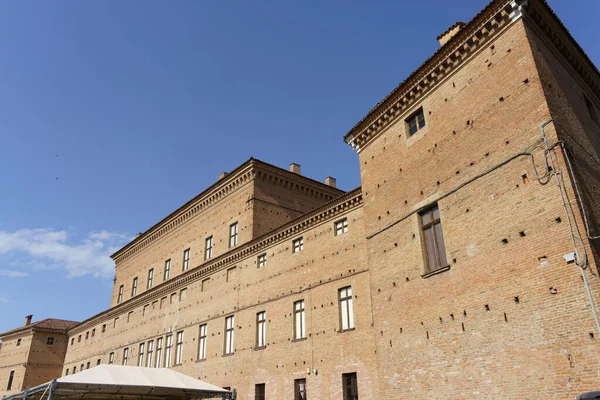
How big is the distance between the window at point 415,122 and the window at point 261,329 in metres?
10.7

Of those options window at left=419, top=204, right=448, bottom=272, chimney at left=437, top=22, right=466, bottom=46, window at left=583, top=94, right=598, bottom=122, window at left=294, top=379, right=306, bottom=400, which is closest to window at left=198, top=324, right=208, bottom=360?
window at left=294, top=379, right=306, bottom=400

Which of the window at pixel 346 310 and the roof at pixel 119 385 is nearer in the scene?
the roof at pixel 119 385

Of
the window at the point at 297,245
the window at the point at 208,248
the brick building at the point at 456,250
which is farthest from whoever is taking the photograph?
the window at the point at 208,248

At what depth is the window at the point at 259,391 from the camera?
1956 centimetres

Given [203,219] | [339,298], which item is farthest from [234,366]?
[203,219]

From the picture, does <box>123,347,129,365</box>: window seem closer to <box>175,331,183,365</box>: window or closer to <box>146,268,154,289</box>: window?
<box>146,268,154,289</box>: window

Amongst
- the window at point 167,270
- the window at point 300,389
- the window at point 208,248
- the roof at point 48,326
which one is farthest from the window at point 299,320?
the roof at point 48,326

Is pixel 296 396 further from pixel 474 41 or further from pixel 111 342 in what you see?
pixel 111 342

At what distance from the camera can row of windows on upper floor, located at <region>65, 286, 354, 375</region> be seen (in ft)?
56.4

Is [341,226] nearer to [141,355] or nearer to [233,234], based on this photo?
[233,234]

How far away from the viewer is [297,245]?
20.5 m

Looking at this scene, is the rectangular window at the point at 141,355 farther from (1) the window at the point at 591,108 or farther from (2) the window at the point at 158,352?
(1) the window at the point at 591,108

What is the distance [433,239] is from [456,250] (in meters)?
1.03

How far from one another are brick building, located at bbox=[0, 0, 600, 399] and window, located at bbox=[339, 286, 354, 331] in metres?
0.05
